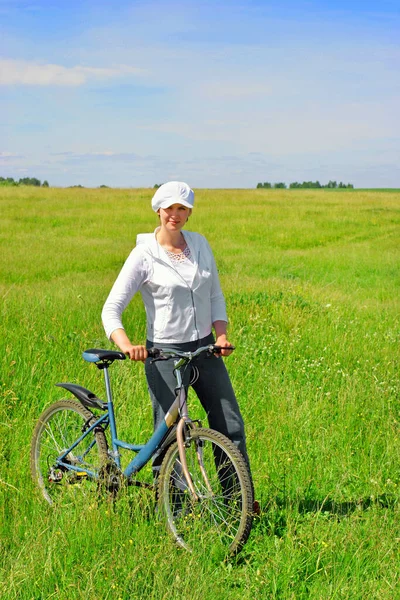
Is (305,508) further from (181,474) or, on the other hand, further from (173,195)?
(173,195)

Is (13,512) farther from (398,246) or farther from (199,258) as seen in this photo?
(398,246)

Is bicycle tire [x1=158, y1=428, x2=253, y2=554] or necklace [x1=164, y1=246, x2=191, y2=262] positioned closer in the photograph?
bicycle tire [x1=158, y1=428, x2=253, y2=554]

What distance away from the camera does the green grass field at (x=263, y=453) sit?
3.93 m

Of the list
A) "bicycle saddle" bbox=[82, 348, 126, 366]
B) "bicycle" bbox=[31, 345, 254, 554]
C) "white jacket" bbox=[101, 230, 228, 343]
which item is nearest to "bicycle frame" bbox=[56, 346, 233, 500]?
"bicycle" bbox=[31, 345, 254, 554]

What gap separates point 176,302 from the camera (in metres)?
4.53

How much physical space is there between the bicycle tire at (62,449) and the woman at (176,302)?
0.65m

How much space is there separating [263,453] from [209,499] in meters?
1.68

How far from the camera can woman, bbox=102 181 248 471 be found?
4.45 metres

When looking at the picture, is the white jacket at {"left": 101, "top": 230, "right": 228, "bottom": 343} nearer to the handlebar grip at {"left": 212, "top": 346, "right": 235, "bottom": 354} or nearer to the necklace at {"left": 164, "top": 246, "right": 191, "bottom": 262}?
the necklace at {"left": 164, "top": 246, "right": 191, "bottom": 262}

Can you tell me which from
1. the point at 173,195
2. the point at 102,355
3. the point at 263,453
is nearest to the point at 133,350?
the point at 102,355

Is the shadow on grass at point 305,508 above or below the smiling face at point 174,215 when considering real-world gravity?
below

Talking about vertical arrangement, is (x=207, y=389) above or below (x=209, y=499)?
above

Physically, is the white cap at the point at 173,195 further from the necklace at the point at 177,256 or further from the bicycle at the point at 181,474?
the bicycle at the point at 181,474

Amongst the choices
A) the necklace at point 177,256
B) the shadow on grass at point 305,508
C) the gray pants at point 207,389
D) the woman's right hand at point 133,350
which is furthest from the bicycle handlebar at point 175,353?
the shadow on grass at point 305,508
